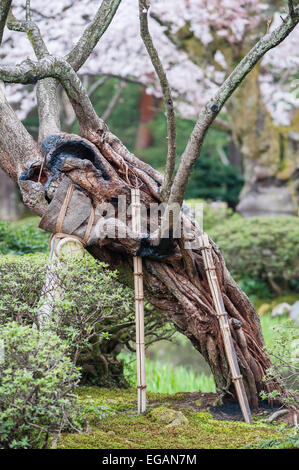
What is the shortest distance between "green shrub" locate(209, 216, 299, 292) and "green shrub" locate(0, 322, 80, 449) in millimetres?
5764

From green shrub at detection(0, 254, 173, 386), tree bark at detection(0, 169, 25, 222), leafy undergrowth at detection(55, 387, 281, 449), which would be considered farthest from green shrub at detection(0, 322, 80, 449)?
tree bark at detection(0, 169, 25, 222)

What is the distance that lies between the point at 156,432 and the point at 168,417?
0.82 feet

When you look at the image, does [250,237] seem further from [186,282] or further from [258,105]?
[186,282]

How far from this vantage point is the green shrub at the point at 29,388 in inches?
100

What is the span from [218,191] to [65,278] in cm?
966

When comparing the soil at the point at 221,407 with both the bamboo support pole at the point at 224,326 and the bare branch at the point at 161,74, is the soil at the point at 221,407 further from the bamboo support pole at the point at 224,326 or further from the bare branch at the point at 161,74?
the bare branch at the point at 161,74

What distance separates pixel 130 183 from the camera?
3.94 metres

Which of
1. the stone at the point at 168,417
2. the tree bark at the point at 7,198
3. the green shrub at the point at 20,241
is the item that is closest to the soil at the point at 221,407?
the stone at the point at 168,417

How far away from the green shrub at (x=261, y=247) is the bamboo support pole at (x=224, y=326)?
4.49 metres

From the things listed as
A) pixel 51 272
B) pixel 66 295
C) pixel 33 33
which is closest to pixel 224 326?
pixel 66 295

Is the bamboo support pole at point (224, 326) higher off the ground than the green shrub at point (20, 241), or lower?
lower

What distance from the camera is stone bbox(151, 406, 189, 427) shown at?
340cm
